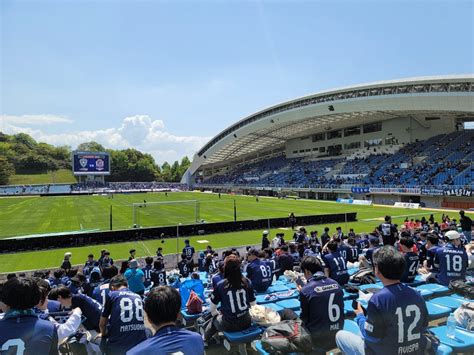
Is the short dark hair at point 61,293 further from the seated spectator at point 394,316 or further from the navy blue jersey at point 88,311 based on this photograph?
the seated spectator at point 394,316

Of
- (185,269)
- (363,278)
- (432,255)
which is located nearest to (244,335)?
(363,278)

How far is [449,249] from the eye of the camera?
6551 mm

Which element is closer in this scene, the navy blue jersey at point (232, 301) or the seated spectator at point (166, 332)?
the seated spectator at point (166, 332)

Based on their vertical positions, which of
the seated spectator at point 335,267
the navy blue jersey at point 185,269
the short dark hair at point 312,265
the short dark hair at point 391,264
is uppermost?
the short dark hair at point 391,264

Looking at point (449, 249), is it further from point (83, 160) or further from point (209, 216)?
point (83, 160)

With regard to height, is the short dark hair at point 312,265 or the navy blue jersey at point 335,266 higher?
the short dark hair at point 312,265

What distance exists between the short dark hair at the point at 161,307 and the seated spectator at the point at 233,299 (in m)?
2.07

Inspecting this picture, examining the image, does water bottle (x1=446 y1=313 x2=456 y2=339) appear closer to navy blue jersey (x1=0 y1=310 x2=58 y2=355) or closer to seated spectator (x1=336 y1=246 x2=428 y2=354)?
seated spectator (x1=336 y1=246 x2=428 y2=354)

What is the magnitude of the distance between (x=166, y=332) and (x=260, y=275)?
4730mm

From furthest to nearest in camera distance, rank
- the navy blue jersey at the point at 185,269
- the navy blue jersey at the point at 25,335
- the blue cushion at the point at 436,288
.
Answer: the navy blue jersey at the point at 185,269
the blue cushion at the point at 436,288
the navy blue jersey at the point at 25,335

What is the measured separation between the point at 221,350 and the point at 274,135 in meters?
72.2

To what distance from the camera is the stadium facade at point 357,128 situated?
39.9m

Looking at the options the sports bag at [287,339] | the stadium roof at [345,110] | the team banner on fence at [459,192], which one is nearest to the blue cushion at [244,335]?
the sports bag at [287,339]

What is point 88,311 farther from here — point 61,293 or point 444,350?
point 444,350
